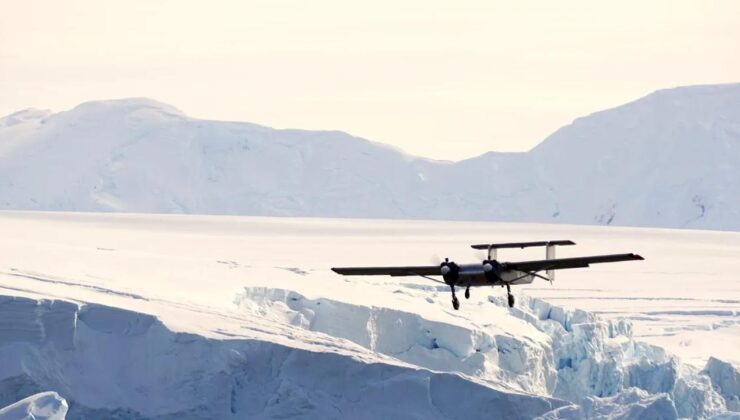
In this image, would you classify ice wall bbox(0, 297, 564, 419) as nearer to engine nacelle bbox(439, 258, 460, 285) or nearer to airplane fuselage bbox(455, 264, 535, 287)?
airplane fuselage bbox(455, 264, 535, 287)

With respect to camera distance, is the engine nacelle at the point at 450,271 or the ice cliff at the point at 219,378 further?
the ice cliff at the point at 219,378

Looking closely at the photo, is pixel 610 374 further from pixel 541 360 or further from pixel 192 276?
pixel 192 276

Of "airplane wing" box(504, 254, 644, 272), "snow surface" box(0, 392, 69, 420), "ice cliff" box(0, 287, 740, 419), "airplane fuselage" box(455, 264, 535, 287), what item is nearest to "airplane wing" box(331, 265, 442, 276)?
"airplane fuselage" box(455, 264, 535, 287)

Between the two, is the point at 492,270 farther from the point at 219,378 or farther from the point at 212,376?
the point at 212,376

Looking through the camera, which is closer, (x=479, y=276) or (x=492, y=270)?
(x=492, y=270)

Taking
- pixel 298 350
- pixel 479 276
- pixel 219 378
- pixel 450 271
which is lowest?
pixel 219 378

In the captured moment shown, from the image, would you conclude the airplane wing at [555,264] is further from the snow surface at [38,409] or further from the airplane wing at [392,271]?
the snow surface at [38,409]

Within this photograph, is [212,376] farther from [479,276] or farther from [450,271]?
[479,276]

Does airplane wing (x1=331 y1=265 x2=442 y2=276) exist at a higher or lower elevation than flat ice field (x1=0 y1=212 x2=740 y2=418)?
higher

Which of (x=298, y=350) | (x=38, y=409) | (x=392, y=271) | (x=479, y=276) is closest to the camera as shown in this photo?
(x=38, y=409)

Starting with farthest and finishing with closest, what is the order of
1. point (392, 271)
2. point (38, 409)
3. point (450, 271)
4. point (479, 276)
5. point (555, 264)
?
point (392, 271), point (555, 264), point (479, 276), point (450, 271), point (38, 409)

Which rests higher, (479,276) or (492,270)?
(492,270)

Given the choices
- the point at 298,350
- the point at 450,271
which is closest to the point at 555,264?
the point at 450,271

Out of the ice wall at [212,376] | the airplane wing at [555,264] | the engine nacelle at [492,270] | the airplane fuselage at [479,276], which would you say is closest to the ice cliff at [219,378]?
the ice wall at [212,376]
